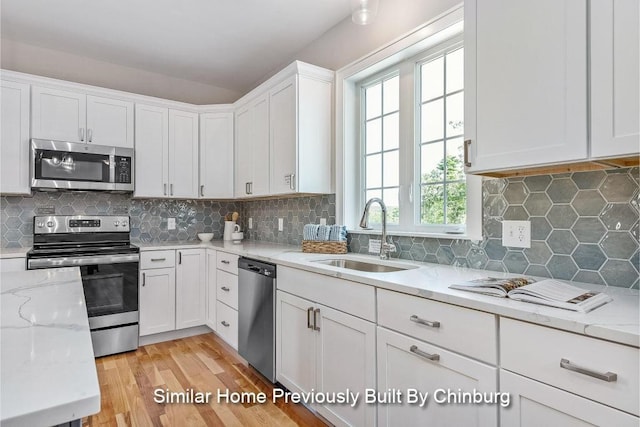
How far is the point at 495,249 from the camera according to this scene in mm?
1763

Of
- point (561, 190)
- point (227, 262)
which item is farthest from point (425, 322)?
point (227, 262)

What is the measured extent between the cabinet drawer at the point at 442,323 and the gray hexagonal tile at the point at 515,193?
699mm

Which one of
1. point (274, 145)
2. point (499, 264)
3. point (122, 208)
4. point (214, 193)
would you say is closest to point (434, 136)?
point (499, 264)

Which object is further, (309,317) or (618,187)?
(309,317)

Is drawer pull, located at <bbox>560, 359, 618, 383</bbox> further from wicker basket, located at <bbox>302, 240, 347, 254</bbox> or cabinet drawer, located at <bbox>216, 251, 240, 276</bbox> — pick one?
cabinet drawer, located at <bbox>216, 251, 240, 276</bbox>

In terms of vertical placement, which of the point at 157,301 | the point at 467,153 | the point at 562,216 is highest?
Result: the point at 467,153

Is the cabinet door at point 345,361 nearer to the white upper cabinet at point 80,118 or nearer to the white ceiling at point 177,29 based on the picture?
the white ceiling at point 177,29

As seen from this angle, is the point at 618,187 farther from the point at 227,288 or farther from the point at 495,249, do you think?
the point at 227,288

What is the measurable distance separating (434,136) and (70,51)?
→ 11.3ft

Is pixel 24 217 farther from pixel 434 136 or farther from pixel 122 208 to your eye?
pixel 434 136

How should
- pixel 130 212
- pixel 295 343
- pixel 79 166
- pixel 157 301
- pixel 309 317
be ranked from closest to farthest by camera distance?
pixel 309 317
pixel 295 343
pixel 79 166
pixel 157 301
pixel 130 212

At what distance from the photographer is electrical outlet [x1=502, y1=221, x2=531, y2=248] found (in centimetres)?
163

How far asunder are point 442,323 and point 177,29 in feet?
9.98

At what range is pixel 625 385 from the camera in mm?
903
